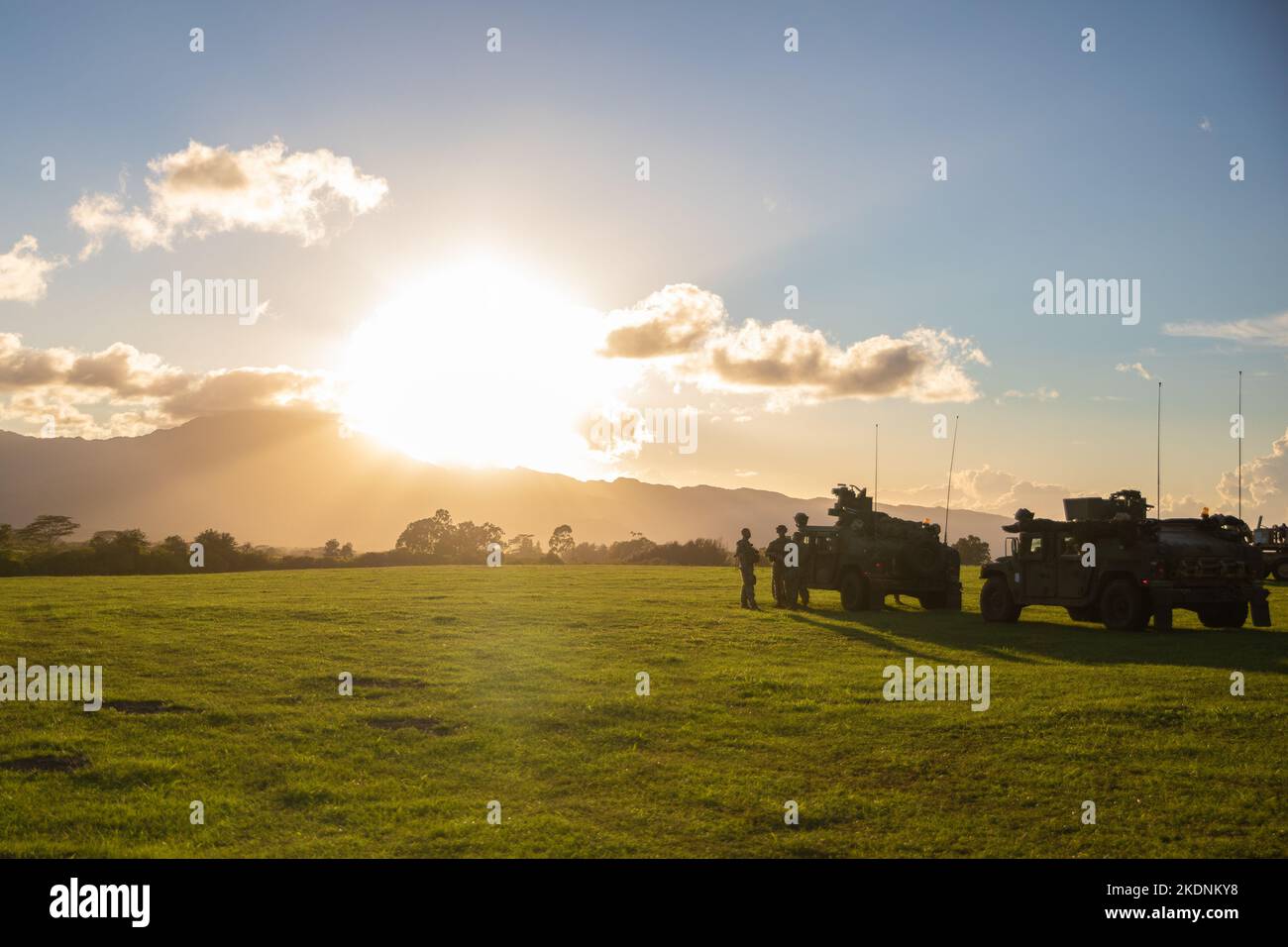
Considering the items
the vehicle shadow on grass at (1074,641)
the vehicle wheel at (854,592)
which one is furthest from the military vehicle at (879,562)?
the vehicle shadow on grass at (1074,641)

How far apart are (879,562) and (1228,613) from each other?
8.75m

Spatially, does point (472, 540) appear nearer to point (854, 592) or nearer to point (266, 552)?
point (266, 552)

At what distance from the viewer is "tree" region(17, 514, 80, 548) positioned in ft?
184

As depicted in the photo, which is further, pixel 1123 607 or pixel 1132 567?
pixel 1123 607

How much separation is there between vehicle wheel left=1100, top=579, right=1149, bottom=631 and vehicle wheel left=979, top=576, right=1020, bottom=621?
2.29 meters

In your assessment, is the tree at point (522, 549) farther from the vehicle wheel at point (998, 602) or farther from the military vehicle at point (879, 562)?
the vehicle wheel at point (998, 602)

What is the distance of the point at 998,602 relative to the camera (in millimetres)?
24922

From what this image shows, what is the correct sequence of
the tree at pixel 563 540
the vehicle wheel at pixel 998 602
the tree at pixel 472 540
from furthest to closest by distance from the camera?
the tree at pixel 563 540 < the tree at pixel 472 540 < the vehicle wheel at pixel 998 602

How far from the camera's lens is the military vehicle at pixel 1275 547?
3891 centimetres

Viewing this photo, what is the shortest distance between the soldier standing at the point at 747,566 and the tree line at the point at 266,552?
1110 inches

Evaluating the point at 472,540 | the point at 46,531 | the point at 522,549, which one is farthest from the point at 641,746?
the point at 472,540

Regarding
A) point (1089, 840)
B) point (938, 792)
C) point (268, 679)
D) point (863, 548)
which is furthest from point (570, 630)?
point (1089, 840)

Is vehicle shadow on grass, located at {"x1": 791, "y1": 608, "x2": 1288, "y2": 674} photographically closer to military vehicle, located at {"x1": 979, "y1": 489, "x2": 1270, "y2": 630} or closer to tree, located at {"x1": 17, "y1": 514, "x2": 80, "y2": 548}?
military vehicle, located at {"x1": 979, "y1": 489, "x2": 1270, "y2": 630}

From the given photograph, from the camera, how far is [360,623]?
77.1ft
